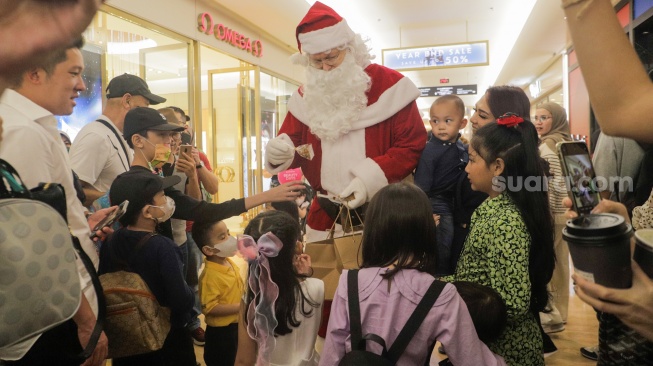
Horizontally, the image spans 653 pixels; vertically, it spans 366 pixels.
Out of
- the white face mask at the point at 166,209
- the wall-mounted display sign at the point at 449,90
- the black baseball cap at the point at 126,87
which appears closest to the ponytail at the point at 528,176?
the white face mask at the point at 166,209

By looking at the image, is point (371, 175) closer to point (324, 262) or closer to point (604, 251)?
point (324, 262)

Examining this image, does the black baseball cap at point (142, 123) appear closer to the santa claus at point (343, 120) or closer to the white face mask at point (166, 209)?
the white face mask at point (166, 209)

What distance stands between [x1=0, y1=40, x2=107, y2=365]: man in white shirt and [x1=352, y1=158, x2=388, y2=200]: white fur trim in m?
1.10

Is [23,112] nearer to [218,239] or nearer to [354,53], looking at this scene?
[218,239]

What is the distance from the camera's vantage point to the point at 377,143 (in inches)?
87.4

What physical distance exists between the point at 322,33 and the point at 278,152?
0.62 metres

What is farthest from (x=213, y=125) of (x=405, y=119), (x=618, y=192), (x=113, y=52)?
(x=618, y=192)

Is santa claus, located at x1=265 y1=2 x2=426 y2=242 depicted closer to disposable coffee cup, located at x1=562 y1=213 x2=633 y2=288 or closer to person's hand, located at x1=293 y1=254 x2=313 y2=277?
person's hand, located at x1=293 y1=254 x2=313 y2=277

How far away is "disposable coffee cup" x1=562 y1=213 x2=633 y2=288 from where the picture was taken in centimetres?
69

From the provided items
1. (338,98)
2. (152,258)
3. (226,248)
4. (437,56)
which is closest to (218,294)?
(226,248)

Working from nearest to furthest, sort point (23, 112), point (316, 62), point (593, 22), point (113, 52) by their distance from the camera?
point (593, 22)
point (23, 112)
point (316, 62)
point (113, 52)

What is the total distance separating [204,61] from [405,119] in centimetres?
588

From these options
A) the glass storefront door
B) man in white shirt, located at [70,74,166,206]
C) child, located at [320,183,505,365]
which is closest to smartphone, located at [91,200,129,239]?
man in white shirt, located at [70,74,166,206]

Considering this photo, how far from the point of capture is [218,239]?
7.48ft
